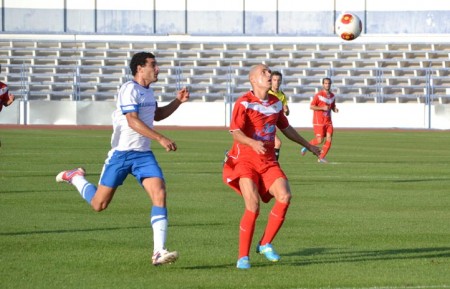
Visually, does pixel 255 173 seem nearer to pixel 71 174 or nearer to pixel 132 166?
pixel 132 166

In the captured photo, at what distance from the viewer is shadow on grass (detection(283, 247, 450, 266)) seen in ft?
37.1

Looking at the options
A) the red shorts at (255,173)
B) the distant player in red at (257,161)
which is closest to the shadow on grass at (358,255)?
the distant player in red at (257,161)

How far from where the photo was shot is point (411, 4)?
56.6 m

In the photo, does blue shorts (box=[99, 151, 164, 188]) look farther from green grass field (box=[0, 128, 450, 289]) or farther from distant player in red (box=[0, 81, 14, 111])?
distant player in red (box=[0, 81, 14, 111])

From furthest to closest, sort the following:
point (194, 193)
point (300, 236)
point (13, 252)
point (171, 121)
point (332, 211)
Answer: point (171, 121), point (194, 193), point (332, 211), point (300, 236), point (13, 252)

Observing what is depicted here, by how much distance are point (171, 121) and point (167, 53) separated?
604 centimetres

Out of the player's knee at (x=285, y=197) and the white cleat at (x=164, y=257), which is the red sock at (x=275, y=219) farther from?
the white cleat at (x=164, y=257)

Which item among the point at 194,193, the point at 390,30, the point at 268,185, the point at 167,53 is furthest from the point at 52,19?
the point at 268,185

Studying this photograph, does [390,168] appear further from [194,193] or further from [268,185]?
[268,185]

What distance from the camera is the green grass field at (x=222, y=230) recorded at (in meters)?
10.2

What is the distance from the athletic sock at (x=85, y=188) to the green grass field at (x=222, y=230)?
1.81ft

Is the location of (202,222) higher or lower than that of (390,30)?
lower

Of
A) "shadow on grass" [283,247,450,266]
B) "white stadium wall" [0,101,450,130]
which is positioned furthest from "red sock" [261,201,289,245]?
"white stadium wall" [0,101,450,130]

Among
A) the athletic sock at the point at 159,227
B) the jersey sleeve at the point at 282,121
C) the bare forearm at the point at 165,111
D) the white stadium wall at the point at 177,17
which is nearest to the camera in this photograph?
the athletic sock at the point at 159,227
